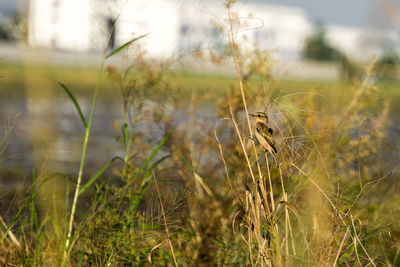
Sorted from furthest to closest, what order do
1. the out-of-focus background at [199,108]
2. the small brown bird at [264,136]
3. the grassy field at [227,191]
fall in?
the out-of-focus background at [199,108], the grassy field at [227,191], the small brown bird at [264,136]

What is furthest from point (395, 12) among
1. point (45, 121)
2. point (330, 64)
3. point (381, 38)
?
point (330, 64)

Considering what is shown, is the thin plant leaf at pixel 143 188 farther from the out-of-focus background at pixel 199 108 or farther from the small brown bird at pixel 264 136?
the small brown bird at pixel 264 136

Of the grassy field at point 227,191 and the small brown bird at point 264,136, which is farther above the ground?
the small brown bird at point 264,136

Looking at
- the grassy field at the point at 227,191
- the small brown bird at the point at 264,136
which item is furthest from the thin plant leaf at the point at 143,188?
the small brown bird at the point at 264,136

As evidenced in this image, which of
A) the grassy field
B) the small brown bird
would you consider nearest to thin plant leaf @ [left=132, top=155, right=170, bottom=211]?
the grassy field

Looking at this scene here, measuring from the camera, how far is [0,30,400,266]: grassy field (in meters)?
1.80

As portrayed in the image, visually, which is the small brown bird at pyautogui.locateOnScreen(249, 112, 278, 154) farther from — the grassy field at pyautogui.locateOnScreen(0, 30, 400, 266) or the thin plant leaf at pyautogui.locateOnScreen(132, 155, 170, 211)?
the thin plant leaf at pyautogui.locateOnScreen(132, 155, 170, 211)

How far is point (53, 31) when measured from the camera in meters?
2.73

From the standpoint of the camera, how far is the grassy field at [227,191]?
1796mm

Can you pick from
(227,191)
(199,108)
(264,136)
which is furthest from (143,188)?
(199,108)

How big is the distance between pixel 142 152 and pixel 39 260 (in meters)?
0.92

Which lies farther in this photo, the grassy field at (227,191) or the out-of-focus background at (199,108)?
the out-of-focus background at (199,108)

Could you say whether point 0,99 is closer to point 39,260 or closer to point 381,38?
point 39,260

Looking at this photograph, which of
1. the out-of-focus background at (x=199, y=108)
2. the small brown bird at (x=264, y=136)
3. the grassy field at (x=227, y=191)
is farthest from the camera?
the out-of-focus background at (x=199, y=108)
